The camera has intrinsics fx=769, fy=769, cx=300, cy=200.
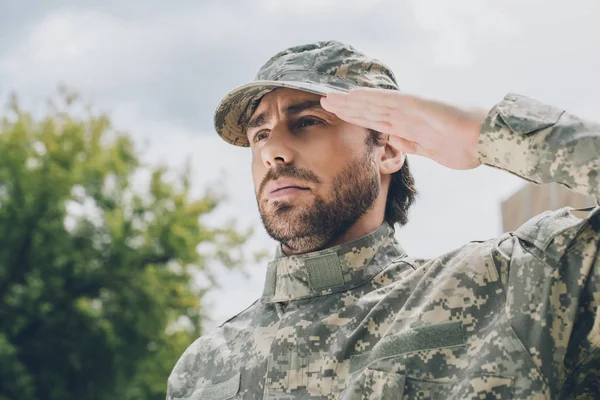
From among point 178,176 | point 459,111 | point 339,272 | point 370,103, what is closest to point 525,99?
point 459,111

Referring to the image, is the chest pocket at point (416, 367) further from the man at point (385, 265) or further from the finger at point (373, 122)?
the finger at point (373, 122)

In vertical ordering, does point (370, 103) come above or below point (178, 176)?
below

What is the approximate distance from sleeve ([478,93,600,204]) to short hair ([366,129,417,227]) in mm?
1197

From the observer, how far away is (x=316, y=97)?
9.08 ft

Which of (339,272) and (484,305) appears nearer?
(484,305)

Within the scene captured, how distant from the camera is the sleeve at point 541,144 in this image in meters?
1.74

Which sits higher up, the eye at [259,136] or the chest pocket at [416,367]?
the eye at [259,136]

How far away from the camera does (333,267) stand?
2.60m

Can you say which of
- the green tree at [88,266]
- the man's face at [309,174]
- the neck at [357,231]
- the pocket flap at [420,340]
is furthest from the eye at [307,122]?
the green tree at [88,266]

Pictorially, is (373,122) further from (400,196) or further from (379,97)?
(400,196)

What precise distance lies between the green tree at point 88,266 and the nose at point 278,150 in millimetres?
12564

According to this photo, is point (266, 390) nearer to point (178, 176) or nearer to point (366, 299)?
point (366, 299)

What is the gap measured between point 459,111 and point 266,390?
1.08m

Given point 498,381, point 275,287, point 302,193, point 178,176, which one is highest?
point 178,176
